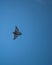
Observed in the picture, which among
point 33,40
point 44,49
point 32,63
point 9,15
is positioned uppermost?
point 9,15

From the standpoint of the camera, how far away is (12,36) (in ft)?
6.21

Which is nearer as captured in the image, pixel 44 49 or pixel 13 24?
pixel 44 49

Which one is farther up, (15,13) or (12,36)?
(15,13)

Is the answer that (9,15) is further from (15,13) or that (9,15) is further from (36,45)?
(36,45)

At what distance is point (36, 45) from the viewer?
71.1 inches

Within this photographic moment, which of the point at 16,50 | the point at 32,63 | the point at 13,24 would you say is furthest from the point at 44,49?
the point at 13,24

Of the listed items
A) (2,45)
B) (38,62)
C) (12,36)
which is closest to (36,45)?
(38,62)

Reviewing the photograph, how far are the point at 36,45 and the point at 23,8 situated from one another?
0.59 meters

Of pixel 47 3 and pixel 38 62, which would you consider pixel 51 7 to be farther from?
pixel 38 62

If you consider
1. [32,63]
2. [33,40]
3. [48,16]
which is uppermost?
[48,16]

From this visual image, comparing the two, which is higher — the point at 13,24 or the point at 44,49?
the point at 13,24

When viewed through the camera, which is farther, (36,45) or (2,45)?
(2,45)

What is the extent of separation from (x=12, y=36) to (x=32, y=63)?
0.50 metres

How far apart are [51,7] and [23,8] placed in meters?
0.42
